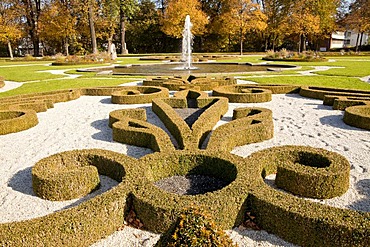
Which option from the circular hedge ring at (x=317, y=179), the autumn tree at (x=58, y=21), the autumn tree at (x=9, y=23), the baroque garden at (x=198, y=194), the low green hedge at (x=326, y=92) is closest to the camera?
the baroque garden at (x=198, y=194)

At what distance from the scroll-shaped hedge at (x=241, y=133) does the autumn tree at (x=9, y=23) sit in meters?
40.6

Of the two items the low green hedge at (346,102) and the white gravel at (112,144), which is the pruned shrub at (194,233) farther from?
the low green hedge at (346,102)

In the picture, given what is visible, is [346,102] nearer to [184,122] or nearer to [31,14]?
[184,122]

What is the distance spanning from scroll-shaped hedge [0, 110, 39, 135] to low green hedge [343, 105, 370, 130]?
9.38m

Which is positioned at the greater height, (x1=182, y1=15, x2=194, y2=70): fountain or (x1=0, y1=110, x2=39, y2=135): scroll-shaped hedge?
(x1=182, y1=15, x2=194, y2=70): fountain

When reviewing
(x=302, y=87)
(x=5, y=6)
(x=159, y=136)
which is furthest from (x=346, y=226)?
(x=5, y=6)

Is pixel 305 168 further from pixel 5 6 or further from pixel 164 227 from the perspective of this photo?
pixel 5 6

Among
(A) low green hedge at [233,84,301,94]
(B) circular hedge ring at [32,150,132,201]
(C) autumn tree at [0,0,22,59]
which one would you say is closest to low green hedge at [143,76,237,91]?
(A) low green hedge at [233,84,301,94]

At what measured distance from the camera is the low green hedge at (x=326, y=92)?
447 inches

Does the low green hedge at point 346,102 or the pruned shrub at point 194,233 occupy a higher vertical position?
the pruned shrub at point 194,233

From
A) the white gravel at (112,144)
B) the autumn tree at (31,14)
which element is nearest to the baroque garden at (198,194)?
the white gravel at (112,144)

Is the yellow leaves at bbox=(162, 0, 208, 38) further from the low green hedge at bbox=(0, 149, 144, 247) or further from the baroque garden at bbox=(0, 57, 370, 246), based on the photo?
the low green hedge at bbox=(0, 149, 144, 247)

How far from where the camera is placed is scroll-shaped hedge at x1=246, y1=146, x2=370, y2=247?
348cm

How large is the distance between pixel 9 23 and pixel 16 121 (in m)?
42.4
